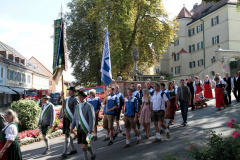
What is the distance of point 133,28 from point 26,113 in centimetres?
2112

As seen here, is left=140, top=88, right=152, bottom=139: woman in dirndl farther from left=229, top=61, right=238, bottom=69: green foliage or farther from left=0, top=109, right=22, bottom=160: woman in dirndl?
left=229, top=61, right=238, bottom=69: green foliage

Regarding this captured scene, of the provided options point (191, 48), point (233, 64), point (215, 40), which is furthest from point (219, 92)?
point (191, 48)

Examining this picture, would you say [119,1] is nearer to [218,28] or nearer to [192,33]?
[218,28]

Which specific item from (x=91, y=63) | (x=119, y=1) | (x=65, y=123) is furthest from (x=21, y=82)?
(x=65, y=123)

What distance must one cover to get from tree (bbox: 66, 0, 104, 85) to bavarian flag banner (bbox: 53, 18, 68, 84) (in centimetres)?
2604

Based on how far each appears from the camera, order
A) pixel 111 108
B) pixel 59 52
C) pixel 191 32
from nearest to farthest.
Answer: pixel 111 108 → pixel 59 52 → pixel 191 32

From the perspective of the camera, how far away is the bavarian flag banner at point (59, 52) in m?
9.15

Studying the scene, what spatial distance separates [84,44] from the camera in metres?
36.9

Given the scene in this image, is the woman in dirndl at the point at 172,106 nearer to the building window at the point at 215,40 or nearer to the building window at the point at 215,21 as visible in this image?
the building window at the point at 215,40

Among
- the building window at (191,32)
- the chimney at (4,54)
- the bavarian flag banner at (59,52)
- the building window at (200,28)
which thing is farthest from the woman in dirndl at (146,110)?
the building window at (191,32)

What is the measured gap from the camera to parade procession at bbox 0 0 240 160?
22.4 feet

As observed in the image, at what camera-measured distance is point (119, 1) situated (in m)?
28.8

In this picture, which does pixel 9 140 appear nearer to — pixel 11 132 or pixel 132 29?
pixel 11 132

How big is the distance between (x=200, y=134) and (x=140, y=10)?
22.9 metres
